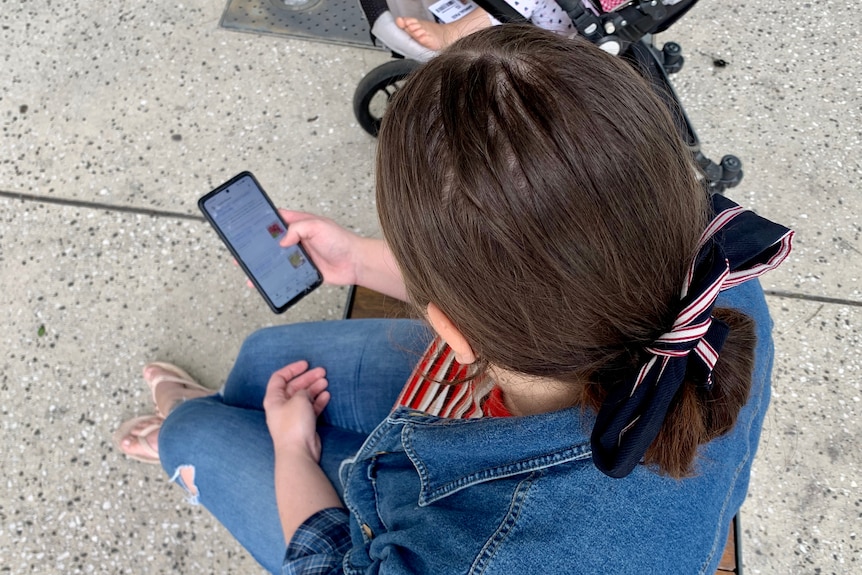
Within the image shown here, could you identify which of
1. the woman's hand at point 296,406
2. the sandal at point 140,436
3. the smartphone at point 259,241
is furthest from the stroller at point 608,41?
the sandal at point 140,436

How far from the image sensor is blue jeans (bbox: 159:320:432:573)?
1077 millimetres

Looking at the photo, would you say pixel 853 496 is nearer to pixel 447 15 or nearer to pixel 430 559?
pixel 430 559

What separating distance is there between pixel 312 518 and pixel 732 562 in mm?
915

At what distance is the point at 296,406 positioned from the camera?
42.8 inches

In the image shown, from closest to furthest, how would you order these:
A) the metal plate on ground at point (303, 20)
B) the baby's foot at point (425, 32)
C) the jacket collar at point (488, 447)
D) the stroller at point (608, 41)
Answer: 1. the jacket collar at point (488, 447)
2. the stroller at point (608, 41)
3. the baby's foot at point (425, 32)
4. the metal plate on ground at point (303, 20)

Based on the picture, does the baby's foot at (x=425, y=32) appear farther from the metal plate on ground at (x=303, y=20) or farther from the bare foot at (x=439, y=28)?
A: the metal plate on ground at (x=303, y=20)

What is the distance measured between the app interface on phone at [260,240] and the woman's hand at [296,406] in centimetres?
21

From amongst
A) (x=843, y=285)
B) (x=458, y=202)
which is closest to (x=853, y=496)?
(x=843, y=285)

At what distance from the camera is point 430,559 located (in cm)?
64

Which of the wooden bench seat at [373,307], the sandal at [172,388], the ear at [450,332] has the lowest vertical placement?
the sandal at [172,388]

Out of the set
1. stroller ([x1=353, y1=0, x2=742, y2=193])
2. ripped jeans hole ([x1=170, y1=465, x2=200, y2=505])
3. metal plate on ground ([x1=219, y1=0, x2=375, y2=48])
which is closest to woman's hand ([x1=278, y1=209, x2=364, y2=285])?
stroller ([x1=353, y1=0, x2=742, y2=193])

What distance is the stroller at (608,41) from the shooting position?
1202 mm

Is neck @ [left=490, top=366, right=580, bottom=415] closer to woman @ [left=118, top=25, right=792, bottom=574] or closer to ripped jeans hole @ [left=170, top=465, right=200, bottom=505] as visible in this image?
woman @ [left=118, top=25, right=792, bottom=574]

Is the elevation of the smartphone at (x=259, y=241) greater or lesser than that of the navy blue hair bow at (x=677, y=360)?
lesser
